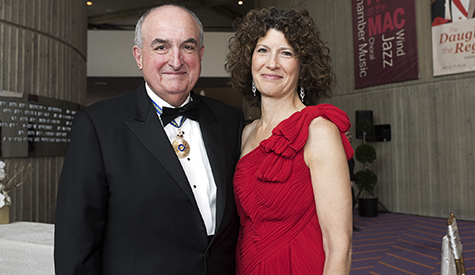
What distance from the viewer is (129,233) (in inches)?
51.2

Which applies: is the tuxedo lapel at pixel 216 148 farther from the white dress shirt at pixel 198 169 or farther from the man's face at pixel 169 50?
the man's face at pixel 169 50

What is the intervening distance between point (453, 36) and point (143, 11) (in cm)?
998

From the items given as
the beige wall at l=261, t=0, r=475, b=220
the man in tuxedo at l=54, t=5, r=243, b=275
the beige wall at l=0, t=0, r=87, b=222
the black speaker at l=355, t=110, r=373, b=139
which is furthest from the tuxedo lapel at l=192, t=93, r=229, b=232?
the black speaker at l=355, t=110, r=373, b=139

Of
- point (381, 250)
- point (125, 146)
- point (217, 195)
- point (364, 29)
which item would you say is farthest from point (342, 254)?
point (364, 29)

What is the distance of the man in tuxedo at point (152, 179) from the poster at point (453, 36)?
21.0 feet

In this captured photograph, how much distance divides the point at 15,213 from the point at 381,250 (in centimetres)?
466

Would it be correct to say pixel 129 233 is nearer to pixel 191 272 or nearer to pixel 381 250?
pixel 191 272

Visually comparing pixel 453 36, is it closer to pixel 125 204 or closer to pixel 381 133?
pixel 381 133

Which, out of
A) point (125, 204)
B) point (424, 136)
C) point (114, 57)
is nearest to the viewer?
point (125, 204)

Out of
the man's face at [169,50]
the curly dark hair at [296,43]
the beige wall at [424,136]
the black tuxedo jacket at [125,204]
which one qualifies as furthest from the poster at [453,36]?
the black tuxedo jacket at [125,204]

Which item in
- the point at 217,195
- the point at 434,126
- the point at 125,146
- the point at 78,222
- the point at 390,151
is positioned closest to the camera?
the point at 78,222

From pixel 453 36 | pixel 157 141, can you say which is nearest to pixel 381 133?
pixel 453 36

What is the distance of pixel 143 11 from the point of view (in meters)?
13.0

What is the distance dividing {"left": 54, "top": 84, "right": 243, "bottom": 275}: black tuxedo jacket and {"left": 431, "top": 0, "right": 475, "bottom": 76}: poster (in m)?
6.62
